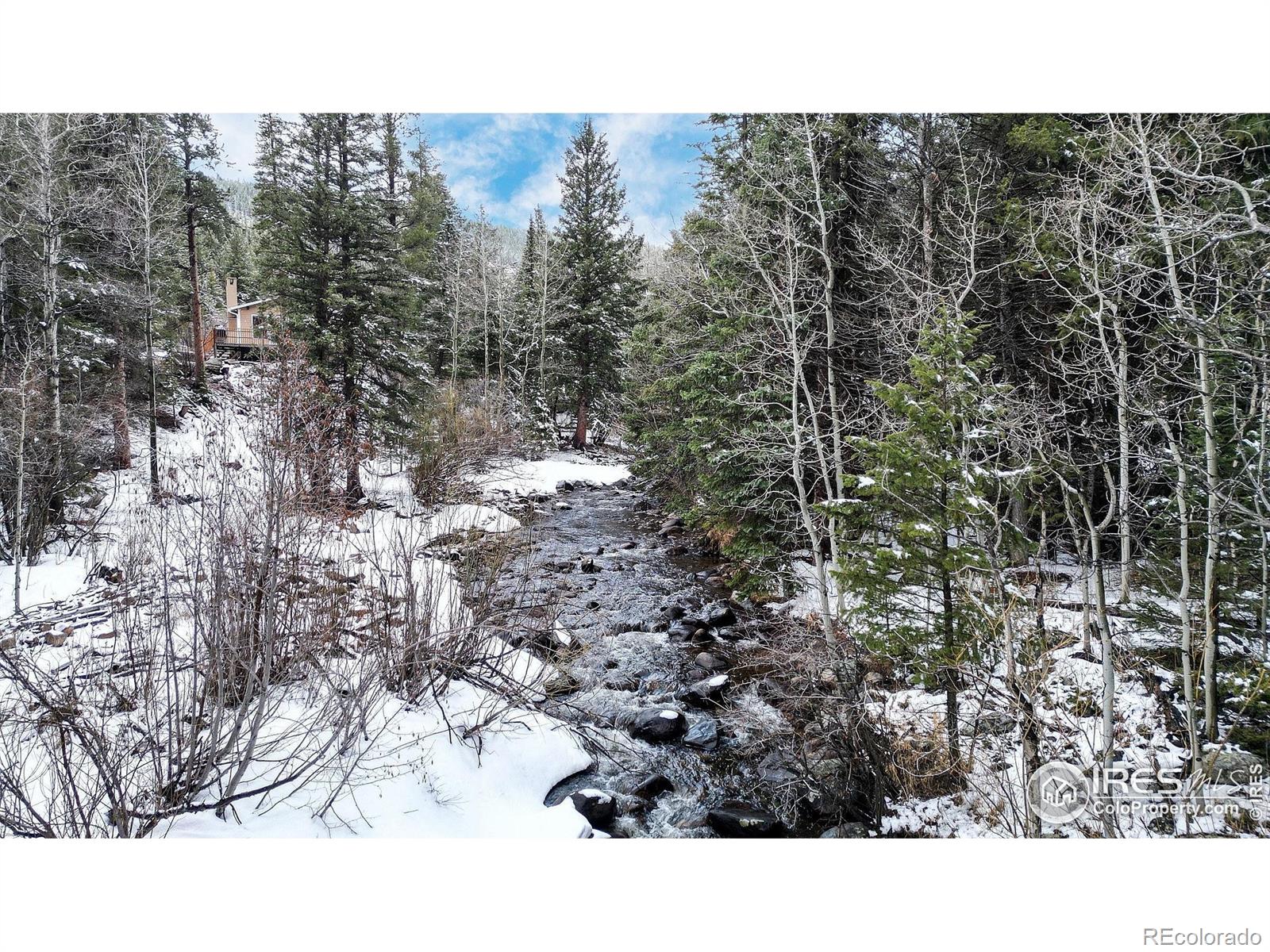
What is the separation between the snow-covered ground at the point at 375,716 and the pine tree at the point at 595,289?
12391 mm

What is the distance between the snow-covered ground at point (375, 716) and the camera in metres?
2.85

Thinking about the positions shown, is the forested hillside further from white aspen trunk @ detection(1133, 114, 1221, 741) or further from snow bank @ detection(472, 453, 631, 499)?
snow bank @ detection(472, 453, 631, 499)

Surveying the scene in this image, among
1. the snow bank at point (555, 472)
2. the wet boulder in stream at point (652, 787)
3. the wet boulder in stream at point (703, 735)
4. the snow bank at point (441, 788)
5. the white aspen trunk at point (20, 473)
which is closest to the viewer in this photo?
the snow bank at point (441, 788)

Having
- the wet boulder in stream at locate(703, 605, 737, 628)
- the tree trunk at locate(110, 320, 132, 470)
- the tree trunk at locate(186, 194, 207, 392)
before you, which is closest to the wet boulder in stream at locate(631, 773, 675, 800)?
the wet boulder in stream at locate(703, 605, 737, 628)

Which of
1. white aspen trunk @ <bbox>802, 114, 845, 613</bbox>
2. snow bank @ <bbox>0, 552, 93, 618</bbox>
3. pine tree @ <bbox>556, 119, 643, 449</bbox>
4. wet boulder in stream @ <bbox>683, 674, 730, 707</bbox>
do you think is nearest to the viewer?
snow bank @ <bbox>0, 552, 93, 618</bbox>

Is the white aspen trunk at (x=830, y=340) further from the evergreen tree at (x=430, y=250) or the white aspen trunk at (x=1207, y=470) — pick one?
the evergreen tree at (x=430, y=250)

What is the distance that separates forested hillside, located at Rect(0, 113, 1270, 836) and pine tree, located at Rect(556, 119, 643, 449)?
879cm

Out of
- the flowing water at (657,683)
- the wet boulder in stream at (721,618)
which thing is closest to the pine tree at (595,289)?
the flowing water at (657,683)

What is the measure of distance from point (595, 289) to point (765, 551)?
12.3 meters

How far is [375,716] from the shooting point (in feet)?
10.7

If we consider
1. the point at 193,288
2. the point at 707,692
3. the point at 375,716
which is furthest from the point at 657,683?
the point at 193,288

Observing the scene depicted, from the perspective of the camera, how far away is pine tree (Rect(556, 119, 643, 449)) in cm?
1639
